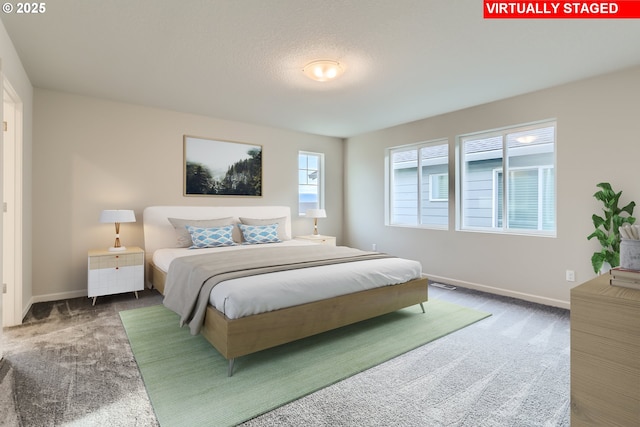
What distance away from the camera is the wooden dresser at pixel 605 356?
3.20 ft

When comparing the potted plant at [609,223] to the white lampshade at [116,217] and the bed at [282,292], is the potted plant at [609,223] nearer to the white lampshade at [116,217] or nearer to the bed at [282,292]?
the bed at [282,292]

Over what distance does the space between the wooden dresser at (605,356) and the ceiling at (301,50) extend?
2.01m

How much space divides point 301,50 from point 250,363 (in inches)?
102

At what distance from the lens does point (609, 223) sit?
3.18m

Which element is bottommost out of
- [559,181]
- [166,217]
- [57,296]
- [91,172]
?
[57,296]

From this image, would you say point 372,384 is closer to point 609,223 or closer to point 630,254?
point 630,254

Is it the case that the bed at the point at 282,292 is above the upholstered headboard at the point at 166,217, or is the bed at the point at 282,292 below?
below

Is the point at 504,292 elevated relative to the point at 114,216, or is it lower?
lower

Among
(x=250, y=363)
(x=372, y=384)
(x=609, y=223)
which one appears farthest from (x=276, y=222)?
(x=609, y=223)

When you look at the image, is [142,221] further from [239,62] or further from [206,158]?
[239,62]

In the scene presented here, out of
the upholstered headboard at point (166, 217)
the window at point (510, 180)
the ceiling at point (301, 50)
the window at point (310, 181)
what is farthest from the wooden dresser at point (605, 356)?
the window at point (310, 181)

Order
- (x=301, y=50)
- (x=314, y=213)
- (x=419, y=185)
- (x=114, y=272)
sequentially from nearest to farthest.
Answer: (x=301, y=50) → (x=114, y=272) → (x=419, y=185) → (x=314, y=213)

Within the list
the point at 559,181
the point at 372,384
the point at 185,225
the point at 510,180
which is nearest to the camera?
the point at 372,384

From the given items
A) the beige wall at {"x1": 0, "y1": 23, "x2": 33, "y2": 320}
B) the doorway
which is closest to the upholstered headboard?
the beige wall at {"x1": 0, "y1": 23, "x2": 33, "y2": 320}
